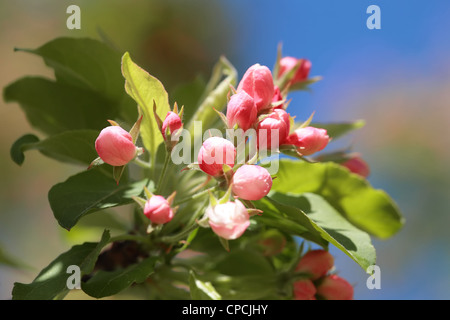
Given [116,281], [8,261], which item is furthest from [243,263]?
[8,261]

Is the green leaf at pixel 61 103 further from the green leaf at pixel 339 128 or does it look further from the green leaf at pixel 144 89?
the green leaf at pixel 339 128

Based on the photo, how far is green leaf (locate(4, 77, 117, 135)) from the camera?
0.85 m

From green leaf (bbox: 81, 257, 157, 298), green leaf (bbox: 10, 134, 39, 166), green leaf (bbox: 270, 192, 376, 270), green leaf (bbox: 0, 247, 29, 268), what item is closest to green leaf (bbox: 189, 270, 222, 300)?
green leaf (bbox: 81, 257, 157, 298)

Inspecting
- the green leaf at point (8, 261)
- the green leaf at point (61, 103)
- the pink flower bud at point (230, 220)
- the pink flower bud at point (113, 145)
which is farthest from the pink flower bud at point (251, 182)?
the green leaf at point (8, 261)

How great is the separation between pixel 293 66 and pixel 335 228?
0.96ft

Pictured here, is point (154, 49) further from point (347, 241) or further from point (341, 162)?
point (347, 241)

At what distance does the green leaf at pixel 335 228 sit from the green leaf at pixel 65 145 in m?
0.28

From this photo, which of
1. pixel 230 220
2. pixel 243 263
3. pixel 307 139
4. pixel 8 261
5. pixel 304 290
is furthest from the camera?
pixel 8 261

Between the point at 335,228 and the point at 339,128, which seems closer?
the point at 335,228

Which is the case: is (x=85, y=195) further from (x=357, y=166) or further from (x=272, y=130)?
(x=357, y=166)

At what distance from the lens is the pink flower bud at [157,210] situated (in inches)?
22.5

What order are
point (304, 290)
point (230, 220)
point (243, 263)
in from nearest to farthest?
point (230, 220)
point (304, 290)
point (243, 263)

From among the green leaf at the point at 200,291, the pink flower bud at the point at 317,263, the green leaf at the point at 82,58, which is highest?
the green leaf at the point at 82,58

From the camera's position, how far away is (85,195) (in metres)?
0.67
